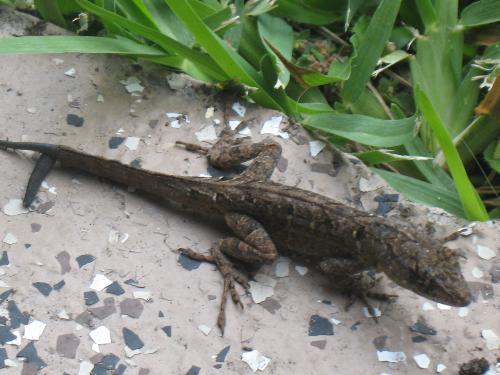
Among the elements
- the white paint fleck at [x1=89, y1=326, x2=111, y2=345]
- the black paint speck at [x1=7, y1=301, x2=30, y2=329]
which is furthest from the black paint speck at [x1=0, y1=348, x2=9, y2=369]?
the white paint fleck at [x1=89, y1=326, x2=111, y2=345]

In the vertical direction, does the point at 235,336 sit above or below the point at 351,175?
below

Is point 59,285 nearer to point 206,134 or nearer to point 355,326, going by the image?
point 206,134

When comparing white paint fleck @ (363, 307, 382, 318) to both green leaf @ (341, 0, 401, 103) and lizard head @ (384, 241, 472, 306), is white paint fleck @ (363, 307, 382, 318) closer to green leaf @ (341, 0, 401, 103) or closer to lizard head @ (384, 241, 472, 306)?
lizard head @ (384, 241, 472, 306)

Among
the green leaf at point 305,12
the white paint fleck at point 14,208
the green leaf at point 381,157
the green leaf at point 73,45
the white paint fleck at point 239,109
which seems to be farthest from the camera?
the green leaf at point 305,12

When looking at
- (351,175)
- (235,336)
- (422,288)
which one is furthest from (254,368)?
(351,175)

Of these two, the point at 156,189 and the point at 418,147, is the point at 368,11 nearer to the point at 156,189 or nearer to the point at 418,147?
the point at 418,147

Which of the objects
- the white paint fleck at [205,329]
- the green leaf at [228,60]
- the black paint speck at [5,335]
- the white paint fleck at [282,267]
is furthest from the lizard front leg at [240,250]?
the black paint speck at [5,335]

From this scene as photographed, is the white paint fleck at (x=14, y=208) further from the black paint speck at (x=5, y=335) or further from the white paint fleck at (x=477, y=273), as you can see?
the white paint fleck at (x=477, y=273)
